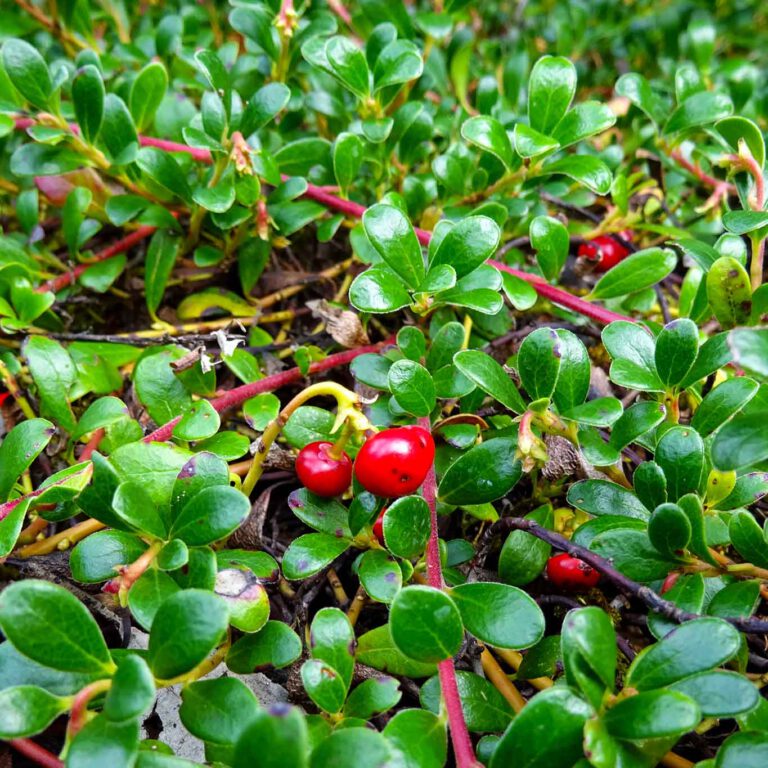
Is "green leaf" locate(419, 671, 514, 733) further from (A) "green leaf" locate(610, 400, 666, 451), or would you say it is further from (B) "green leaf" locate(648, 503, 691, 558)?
(A) "green leaf" locate(610, 400, 666, 451)

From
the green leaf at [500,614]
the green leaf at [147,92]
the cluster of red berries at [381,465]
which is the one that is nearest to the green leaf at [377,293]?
the cluster of red berries at [381,465]

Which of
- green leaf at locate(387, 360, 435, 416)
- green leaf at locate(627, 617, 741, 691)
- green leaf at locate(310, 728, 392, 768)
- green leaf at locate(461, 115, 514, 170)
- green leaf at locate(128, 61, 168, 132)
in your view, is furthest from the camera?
green leaf at locate(128, 61, 168, 132)

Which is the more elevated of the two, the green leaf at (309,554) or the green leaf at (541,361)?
the green leaf at (541,361)

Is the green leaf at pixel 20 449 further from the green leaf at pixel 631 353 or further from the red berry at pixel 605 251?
the red berry at pixel 605 251

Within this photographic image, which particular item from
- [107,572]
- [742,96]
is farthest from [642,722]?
[742,96]

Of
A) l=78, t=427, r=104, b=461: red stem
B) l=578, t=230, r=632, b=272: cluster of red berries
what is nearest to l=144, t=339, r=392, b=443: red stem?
l=78, t=427, r=104, b=461: red stem

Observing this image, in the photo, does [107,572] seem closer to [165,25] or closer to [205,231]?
[205,231]
